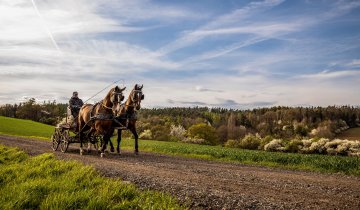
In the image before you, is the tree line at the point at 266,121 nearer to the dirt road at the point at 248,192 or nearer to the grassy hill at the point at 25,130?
the grassy hill at the point at 25,130

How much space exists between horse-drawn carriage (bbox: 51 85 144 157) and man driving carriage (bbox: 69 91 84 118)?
1.21 feet

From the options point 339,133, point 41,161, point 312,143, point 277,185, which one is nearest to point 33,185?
point 41,161

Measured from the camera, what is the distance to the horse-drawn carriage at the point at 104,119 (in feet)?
56.1

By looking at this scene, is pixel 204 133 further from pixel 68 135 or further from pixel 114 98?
pixel 114 98

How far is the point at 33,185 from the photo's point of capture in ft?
26.4

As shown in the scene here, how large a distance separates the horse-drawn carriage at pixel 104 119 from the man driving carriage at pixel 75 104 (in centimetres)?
37

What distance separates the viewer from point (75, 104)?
2042 cm

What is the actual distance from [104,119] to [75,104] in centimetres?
426

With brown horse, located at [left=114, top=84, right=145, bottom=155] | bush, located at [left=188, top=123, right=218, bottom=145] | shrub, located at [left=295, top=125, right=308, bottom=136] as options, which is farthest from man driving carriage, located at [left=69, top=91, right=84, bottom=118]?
shrub, located at [left=295, top=125, right=308, bottom=136]

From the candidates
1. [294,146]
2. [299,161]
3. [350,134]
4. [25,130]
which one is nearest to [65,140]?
[299,161]

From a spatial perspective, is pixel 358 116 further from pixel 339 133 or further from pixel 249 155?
pixel 249 155

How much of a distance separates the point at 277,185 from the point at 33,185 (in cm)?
677

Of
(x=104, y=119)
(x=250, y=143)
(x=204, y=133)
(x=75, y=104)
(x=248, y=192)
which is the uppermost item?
(x=75, y=104)

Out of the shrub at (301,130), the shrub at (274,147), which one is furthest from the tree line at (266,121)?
the shrub at (274,147)
